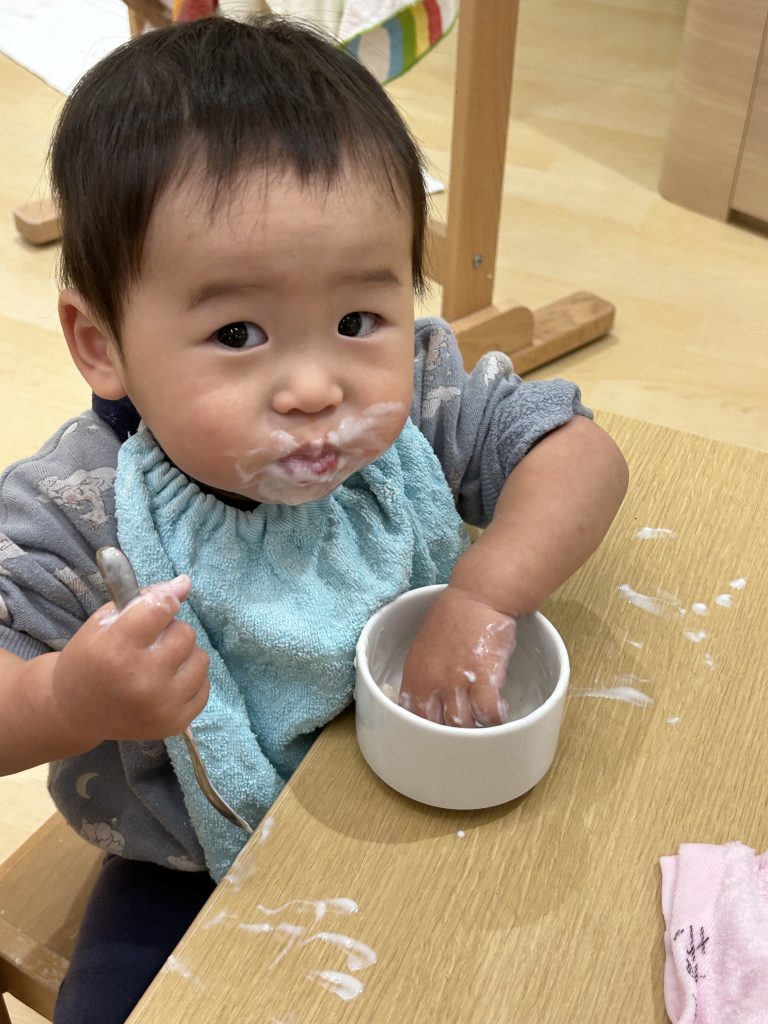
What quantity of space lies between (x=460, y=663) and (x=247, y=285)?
9.2 inches

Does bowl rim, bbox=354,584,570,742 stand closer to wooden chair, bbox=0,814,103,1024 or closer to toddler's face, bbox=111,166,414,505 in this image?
toddler's face, bbox=111,166,414,505

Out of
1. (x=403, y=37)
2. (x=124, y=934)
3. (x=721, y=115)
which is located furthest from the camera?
(x=721, y=115)

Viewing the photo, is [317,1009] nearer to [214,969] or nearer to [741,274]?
[214,969]

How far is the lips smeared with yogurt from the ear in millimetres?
105

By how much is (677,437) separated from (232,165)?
0.41 metres

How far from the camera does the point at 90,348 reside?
2.16 ft

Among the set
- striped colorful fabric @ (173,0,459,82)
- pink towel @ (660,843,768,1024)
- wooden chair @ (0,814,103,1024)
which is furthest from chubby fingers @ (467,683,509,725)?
striped colorful fabric @ (173,0,459,82)

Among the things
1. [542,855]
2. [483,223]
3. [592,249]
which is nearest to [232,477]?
[542,855]

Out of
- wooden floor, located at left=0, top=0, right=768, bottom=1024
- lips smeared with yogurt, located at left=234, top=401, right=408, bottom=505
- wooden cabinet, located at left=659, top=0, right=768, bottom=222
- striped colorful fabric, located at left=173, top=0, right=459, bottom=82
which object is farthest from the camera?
wooden cabinet, located at left=659, top=0, right=768, bottom=222

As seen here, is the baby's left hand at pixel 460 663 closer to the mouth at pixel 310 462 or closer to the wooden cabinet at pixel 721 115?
the mouth at pixel 310 462

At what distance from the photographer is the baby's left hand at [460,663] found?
2.01 feet

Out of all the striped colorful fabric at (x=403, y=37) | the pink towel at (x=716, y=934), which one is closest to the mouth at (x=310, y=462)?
the pink towel at (x=716, y=934)

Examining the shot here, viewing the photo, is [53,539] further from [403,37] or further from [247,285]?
[403,37]

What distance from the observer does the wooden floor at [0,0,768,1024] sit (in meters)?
1.83
